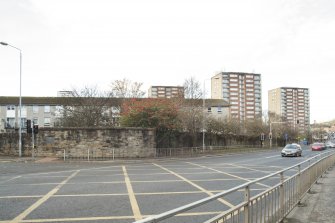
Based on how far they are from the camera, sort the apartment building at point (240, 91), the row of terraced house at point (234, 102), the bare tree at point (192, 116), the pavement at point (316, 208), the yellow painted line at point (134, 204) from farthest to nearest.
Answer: the apartment building at point (240, 91) < the row of terraced house at point (234, 102) < the bare tree at point (192, 116) < the yellow painted line at point (134, 204) < the pavement at point (316, 208)

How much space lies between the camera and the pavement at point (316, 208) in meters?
7.29

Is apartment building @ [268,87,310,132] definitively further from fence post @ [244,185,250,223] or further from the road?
fence post @ [244,185,250,223]

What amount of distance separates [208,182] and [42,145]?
22.8 m

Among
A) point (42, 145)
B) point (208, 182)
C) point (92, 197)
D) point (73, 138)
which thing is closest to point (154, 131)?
point (73, 138)

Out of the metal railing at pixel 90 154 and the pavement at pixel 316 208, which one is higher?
the pavement at pixel 316 208

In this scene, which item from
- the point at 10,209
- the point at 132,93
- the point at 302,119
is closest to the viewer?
the point at 10,209

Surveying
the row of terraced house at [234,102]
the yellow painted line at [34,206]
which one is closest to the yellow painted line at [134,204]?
the yellow painted line at [34,206]

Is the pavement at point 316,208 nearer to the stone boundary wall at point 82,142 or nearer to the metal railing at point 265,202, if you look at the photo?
the metal railing at point 265,202

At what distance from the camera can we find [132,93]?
6806 cm

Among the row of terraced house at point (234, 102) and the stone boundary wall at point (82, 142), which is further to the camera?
the row of terraced house at point (234, 102)

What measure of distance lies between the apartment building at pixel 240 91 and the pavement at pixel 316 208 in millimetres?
136212

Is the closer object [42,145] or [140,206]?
[140,206]

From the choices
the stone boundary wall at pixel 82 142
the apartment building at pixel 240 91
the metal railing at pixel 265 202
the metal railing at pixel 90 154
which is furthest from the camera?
the apartment building at pixel 240 91

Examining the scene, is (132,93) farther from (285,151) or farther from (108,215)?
(108,215)
